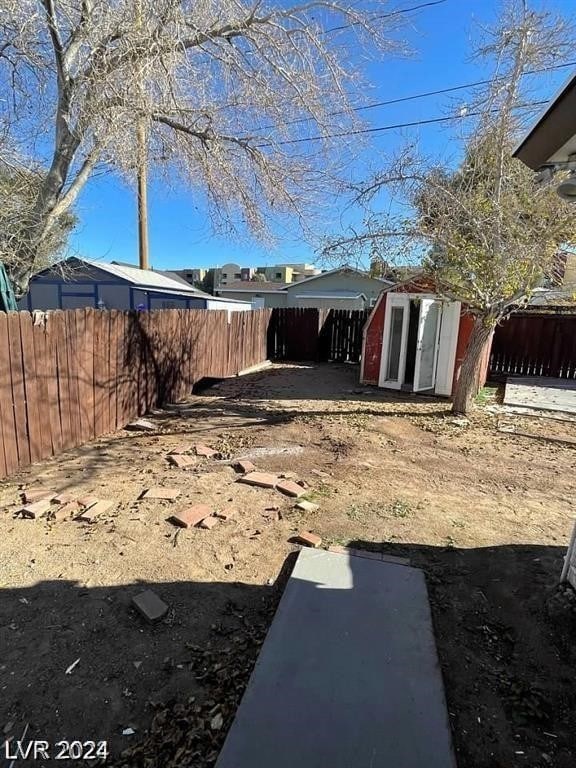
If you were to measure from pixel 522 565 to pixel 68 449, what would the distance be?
4594 millimetres

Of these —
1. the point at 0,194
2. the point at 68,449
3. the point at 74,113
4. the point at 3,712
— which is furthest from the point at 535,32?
the point at 3,712

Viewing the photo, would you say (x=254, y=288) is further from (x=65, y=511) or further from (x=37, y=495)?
(x=65, y=511)

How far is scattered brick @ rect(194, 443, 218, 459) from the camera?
4871 mm

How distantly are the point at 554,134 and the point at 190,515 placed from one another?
3447 millimetres

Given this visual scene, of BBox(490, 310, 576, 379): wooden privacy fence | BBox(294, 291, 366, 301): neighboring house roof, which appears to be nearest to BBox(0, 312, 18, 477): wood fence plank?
BBox(490, 310, 576, 379): wooden privacy fence

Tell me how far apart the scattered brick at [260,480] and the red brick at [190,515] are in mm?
620

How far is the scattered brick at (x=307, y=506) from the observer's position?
3.55 m

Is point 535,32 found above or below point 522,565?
above

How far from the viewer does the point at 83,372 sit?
5141mm

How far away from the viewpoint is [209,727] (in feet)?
5.50

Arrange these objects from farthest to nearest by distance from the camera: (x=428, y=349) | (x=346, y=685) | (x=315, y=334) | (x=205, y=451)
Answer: (x=315, y=334) → (x=428, y=349) → (x=205, y=451) → (x=346, y=685)

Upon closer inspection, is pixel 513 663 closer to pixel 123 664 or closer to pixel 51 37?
pixel 123 664

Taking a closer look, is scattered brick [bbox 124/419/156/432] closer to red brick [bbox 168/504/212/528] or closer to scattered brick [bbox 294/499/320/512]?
red brick [bbox 168/504/212/528]

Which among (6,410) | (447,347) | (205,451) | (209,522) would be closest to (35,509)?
(6,410)
